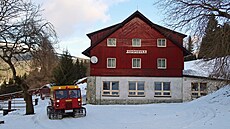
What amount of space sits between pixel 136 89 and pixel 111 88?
270 cm

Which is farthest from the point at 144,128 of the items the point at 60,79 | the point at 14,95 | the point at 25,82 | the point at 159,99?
the point at 14,95

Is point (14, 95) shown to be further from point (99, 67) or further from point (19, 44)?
point (19, 44)

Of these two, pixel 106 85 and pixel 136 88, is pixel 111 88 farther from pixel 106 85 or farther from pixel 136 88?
pixel 136 88

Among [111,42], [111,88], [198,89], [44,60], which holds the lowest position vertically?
[198,89]

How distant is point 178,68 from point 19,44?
64.8 ft

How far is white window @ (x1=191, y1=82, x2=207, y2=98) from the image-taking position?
33719mm

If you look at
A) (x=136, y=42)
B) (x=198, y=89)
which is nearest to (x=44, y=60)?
(x=136, y=42)

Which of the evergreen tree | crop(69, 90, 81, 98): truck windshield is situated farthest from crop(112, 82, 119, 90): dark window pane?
crop(69, 90, 81, 98): truck windshield

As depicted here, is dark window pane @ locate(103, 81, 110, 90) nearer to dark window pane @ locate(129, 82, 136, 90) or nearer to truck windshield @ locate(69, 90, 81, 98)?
dark window pane @ locate(129, 82, 136, 90)

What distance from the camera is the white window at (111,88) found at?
3309cm

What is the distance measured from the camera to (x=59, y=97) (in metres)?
20.0

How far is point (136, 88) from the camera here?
33375mm

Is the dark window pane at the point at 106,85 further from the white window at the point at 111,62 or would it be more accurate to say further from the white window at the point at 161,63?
the white window at the point at 161,63

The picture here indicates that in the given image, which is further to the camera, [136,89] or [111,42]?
[111,42]
